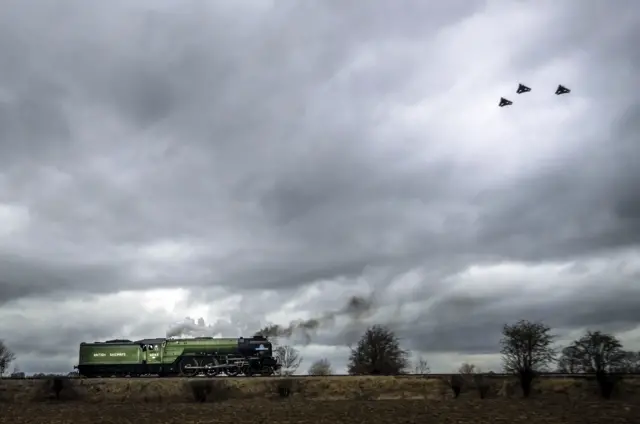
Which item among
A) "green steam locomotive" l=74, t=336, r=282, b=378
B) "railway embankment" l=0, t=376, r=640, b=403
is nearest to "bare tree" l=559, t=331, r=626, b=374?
"railway embankment" l=0, t=376, r=640, b=403

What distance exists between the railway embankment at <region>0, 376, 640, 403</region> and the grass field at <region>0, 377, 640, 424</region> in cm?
8

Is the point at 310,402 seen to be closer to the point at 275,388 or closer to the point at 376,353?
the point at 275,388

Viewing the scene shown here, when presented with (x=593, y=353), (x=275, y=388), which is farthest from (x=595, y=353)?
(x=275, y=388)

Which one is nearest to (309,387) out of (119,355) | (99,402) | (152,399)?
(152,399)

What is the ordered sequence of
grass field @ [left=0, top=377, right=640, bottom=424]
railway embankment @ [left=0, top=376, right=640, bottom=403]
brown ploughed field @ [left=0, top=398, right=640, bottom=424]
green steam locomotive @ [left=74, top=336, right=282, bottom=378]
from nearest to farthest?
1. brown ploughed field @ [left=0, top=398, right=640, bottom=424]
2. grass field @ [left=0, top=377, right=640, bottom=424]
3. railway embankment @ [left=0, top=376, right=640, bottom=403]
4. green steam locomotive @ [left=74, top=336, right=282, bottom=378]

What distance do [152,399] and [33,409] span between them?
10.4 meters

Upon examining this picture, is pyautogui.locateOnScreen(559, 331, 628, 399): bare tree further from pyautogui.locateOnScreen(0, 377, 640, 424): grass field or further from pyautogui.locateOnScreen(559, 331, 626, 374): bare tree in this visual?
pyautogui.locateOnScreen(0, 377, 640, 424): grass field

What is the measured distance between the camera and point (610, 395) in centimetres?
4419

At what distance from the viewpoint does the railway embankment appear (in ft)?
157

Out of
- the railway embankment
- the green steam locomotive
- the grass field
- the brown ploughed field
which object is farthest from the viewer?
the green steam locomotive

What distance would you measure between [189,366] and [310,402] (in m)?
26.4

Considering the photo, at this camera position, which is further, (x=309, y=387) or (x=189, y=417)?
(x=309, y=387)

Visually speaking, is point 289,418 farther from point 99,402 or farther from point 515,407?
point 99,402

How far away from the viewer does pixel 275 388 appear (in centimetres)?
5003
